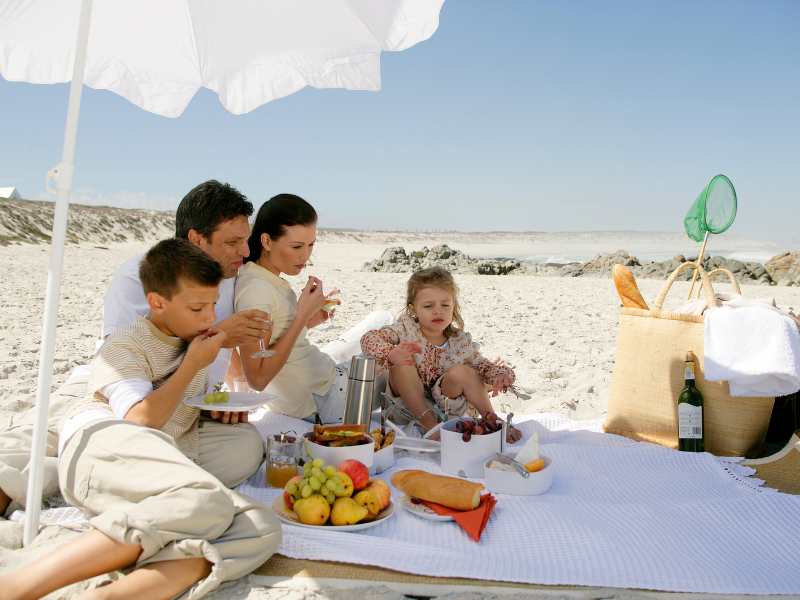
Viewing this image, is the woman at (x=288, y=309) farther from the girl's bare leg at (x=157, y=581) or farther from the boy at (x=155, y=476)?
the girl's bare leg at (x=157, y=581)

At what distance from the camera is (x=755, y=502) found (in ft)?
9.79

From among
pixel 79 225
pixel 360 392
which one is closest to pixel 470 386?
pixel 360 392

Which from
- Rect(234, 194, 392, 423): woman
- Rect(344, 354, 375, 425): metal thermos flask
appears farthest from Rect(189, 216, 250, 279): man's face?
Rect(344, 354, 375, 425): metal thermos flask

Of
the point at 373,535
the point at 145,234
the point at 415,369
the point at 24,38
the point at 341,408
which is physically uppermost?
the point at 145,234

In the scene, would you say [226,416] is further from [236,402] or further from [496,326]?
[496,326]

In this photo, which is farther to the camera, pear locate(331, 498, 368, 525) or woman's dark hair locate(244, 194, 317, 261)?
woman's dark hair locate(244, 194, 317, 261)

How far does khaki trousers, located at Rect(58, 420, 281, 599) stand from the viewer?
2.15m

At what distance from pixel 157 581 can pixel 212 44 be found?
96.1 inches

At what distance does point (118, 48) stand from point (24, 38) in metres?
0.41

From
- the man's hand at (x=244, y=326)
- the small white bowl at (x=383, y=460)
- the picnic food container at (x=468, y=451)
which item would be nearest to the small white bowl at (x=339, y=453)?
the small white bowl at (x=383, y=460)

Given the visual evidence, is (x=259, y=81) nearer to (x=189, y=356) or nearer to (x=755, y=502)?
(x=189, y=356)

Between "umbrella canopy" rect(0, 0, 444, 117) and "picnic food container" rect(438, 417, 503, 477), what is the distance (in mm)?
1664

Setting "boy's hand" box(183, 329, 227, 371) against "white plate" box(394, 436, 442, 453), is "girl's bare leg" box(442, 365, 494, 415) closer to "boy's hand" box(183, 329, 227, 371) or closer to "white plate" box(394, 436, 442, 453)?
"white plate" box(394, 436, 442, 453)

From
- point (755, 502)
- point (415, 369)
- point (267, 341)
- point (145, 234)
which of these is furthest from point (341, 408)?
point (145, 234)
